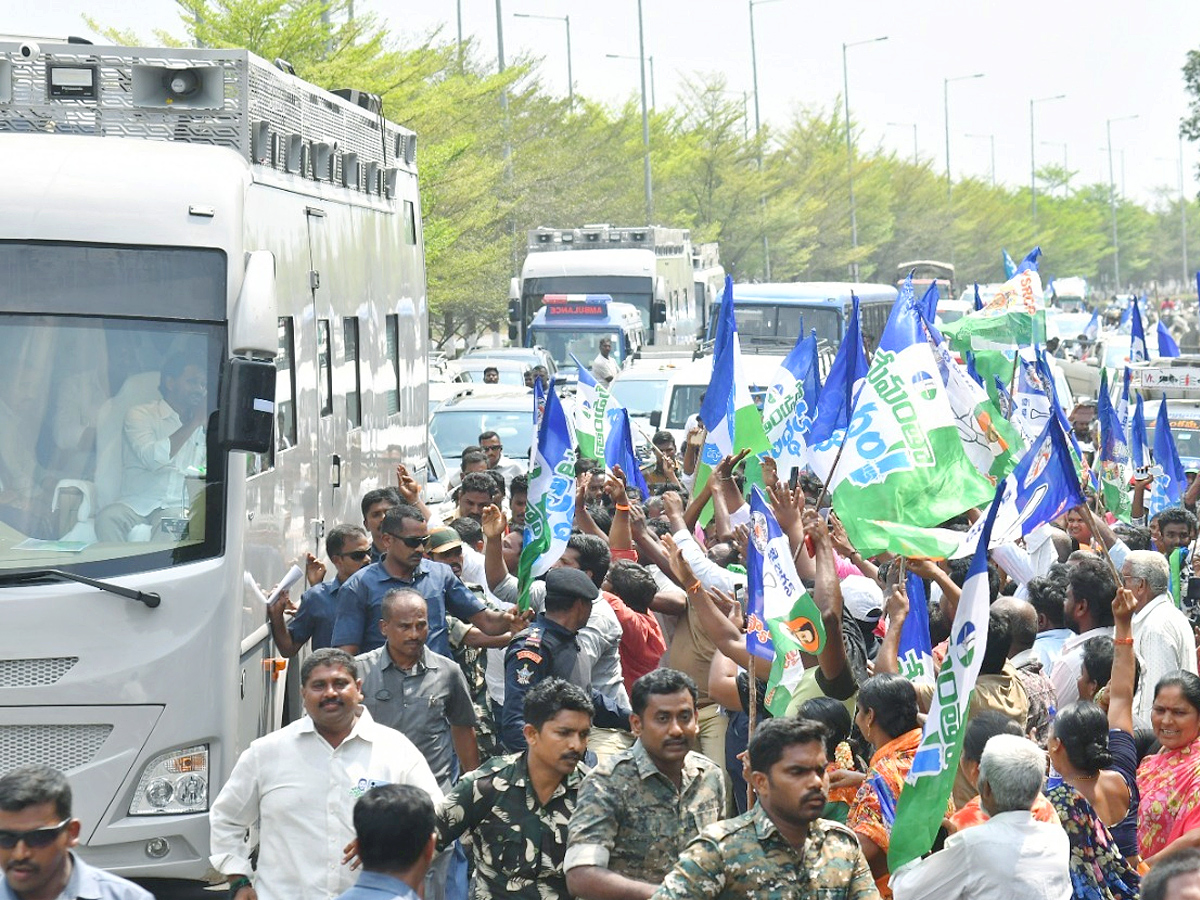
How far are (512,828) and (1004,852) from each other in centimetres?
139

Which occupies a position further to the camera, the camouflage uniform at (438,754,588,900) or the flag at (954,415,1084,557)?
the flag at (954,415,1084,557)

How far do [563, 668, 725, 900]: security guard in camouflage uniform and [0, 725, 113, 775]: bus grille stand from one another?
2.40m

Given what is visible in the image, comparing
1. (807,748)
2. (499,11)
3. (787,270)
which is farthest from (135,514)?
(787,270)

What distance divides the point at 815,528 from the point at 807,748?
9.24 feet

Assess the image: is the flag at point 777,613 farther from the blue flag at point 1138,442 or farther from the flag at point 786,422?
the blue flag at point 1138,442

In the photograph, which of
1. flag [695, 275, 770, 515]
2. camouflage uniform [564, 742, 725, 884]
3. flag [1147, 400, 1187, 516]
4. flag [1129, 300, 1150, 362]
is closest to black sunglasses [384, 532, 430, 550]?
camouflage uniform [564, 742, 725, 884]

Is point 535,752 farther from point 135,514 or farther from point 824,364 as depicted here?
point 824,364

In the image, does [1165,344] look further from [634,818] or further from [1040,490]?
[634,818]

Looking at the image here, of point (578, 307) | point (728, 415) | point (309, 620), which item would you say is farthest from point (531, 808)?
point (578, 307)

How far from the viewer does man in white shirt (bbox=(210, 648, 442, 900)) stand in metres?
6.10

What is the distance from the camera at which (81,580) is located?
7121 mm

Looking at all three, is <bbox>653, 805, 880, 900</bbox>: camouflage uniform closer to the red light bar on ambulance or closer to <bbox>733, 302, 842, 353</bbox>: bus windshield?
<bbox>733, 302, 842, 353</bbox>: bus windshield

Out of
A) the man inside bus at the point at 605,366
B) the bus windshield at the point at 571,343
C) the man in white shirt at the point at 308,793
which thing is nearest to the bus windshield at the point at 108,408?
the man in white shirt at the point at 308,793

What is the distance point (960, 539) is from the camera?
8.30 m
